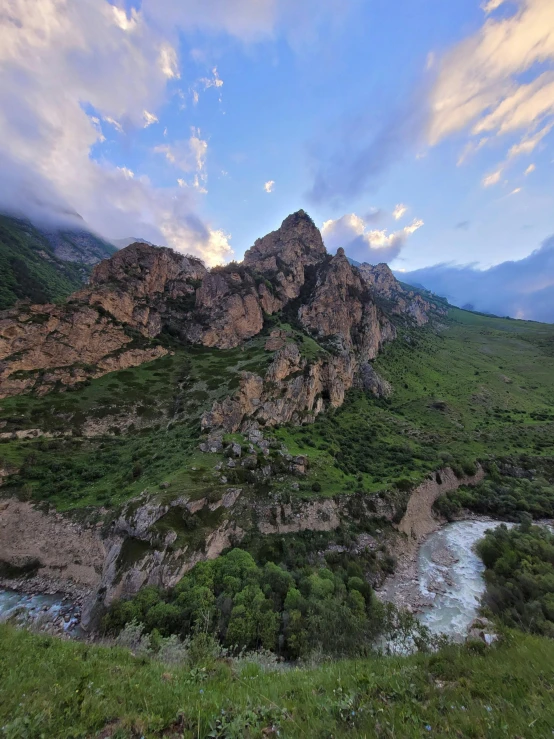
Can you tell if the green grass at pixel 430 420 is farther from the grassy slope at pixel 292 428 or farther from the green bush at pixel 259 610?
the green bush at pixel 259 610

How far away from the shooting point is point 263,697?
5.77 m

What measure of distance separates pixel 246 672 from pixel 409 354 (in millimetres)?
151357

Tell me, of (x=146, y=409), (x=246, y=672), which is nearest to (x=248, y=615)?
(x=246, y=672)

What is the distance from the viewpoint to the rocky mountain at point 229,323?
7138cm

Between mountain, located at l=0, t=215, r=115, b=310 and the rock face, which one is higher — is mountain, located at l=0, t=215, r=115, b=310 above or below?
above

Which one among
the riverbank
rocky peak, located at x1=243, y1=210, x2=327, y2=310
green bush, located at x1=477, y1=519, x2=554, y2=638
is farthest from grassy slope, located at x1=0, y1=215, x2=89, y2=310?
green bush, located at x1=477, y1=519, x2=554, y2=638

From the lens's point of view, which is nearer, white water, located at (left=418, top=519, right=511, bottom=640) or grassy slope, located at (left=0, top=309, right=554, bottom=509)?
white water, located at (left=418, top=519, right=511, bottom=640)

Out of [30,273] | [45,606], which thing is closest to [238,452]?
[45,606]

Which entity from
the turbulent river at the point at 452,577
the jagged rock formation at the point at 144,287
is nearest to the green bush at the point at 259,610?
the turbulent river at the point at 452,577

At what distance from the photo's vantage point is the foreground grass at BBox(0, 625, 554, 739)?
4551mm

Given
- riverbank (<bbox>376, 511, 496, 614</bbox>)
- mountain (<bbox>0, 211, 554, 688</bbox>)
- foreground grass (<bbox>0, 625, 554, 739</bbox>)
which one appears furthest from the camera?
riverbank (<bbox>376, 511, 496, 614</bbox>)

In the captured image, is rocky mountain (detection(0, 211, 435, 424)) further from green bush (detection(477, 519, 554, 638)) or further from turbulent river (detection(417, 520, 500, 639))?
green bush (detection(477, 519, 554, 638))

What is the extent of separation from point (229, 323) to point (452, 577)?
100273mm

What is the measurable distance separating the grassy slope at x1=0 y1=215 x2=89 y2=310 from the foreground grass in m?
132
